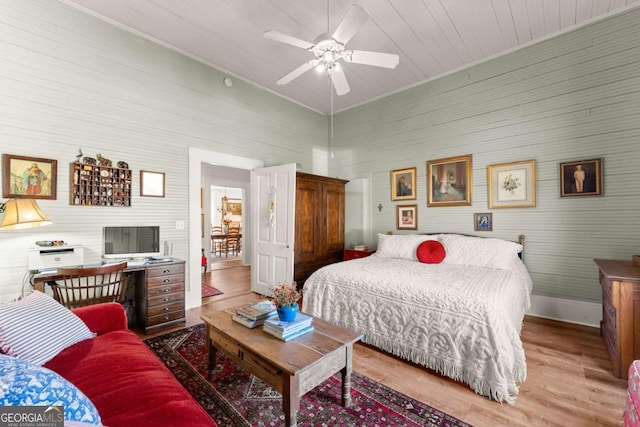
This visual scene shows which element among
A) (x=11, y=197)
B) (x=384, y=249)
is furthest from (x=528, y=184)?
(x=11, y=197)

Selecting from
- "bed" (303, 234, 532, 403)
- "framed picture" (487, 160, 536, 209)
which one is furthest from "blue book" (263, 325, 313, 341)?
"framed picture" (487, 160, 536, 209)

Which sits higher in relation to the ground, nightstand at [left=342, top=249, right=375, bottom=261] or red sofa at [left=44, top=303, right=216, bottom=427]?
nightstand at [left=342, top=249, right=375, bottom=261]

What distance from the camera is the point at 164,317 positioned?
10.0 ft

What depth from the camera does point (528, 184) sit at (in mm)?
3457

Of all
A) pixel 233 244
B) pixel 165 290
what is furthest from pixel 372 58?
pixel 233 244

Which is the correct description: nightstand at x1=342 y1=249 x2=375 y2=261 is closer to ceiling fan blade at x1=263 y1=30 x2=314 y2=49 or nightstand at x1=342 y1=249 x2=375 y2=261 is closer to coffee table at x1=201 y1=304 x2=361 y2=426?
coffee table at x1=201 y1=304 x2=361 y2=426

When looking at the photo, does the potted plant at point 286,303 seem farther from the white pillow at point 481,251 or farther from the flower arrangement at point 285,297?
the white pillow at point 481,251

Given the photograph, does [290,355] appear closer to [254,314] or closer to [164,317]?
[254,314]

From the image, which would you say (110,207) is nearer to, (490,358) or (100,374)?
(100,374)

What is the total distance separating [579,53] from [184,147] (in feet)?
16.2

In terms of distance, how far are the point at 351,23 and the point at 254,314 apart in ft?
7.54

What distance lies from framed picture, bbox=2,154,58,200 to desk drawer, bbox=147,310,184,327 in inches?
61.9

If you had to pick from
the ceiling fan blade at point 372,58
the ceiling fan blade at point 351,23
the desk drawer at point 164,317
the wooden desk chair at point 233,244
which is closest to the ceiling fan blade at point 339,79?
the ceiling fan blade at point 372,58

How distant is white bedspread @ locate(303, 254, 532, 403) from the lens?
1.96 m
